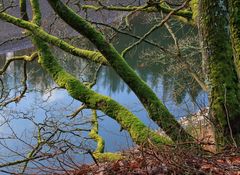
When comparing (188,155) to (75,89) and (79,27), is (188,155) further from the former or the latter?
(75,89)

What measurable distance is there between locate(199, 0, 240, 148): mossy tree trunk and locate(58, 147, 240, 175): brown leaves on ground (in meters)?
0.48

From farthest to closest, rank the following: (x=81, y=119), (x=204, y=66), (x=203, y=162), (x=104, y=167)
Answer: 1. (x=81, y=119)
2. (x=204, y=66)
3. (x=104, y=167)
4. (x=203, y=162)

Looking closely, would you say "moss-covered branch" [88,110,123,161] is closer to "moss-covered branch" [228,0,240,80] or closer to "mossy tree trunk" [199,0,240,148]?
"mossy tree trunk" [199,0,240,148]

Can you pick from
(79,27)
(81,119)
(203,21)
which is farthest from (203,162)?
(81,119)

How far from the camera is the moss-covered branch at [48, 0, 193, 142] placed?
16.2 ft

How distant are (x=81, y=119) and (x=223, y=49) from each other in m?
6.31

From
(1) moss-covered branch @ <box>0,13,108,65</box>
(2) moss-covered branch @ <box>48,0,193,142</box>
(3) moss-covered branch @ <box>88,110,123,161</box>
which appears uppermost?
(1) moss-covered branch @ <box>0,13,108,65</box>

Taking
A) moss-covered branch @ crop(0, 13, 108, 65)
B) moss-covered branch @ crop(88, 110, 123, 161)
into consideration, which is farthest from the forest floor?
moss-covered branch @ crop(0, 13, 108, 65)

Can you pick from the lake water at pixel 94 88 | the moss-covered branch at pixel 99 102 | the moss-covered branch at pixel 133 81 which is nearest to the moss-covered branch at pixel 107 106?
the moss-covered branch at pixel 99 102

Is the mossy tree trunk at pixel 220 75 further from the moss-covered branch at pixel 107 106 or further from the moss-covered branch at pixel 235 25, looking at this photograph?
the moss-covered branch at pixel 107 106

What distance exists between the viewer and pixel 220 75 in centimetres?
441

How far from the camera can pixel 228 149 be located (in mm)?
4262

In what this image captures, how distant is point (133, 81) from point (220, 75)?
120cm

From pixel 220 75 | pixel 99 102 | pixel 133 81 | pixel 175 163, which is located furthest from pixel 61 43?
pixel 175 163
